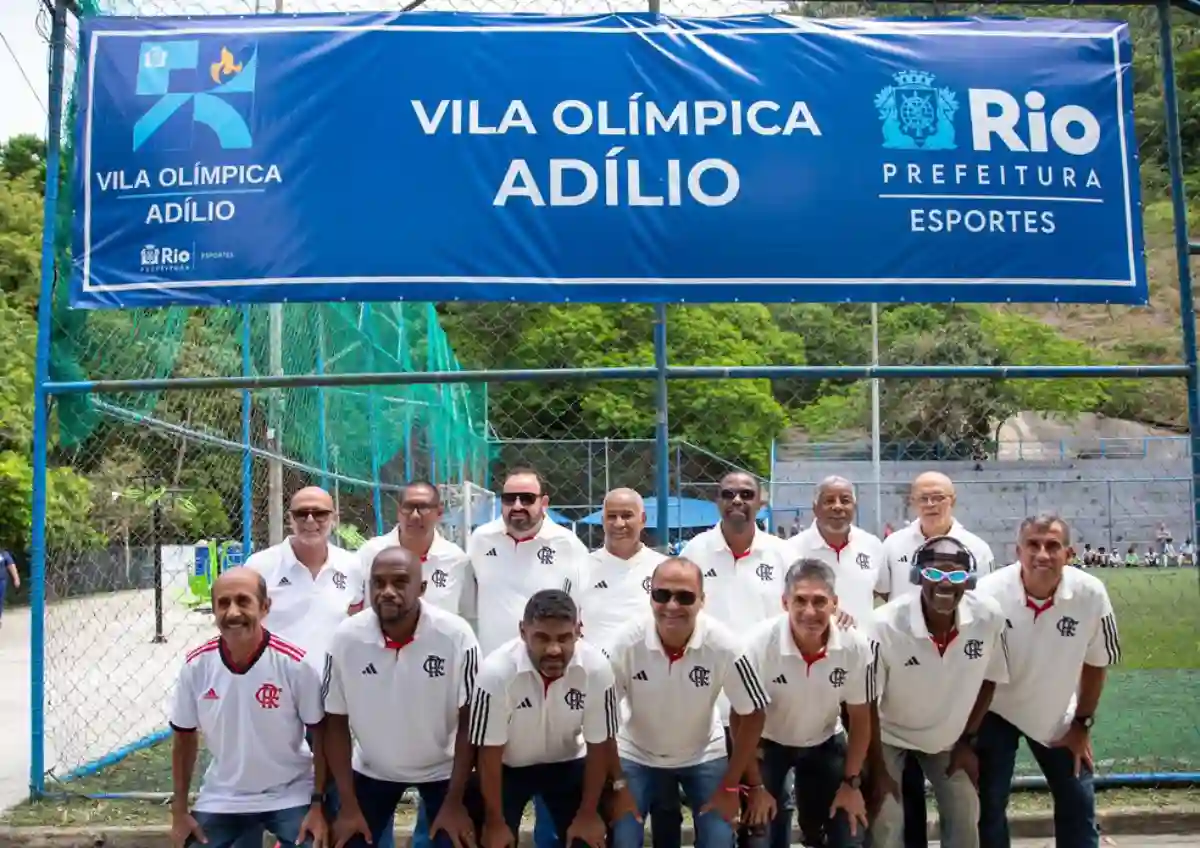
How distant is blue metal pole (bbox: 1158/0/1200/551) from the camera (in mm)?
6168

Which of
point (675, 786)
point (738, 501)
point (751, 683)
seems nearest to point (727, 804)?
point (675, 786)

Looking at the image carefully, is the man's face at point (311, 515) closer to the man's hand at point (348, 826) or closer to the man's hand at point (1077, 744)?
the man's hand at point (348, 826)

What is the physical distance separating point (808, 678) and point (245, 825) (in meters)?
2.24

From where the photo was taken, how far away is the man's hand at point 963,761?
4.79 meters

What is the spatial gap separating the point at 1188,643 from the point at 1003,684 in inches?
426

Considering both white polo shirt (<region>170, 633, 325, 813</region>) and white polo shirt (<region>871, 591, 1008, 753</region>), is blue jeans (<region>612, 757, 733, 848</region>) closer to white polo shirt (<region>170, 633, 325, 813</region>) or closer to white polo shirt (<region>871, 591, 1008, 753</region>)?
white polo shirt (<region>871, 591, 1008, 753</region>)

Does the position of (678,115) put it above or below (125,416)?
above

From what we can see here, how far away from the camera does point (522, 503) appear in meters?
5.23

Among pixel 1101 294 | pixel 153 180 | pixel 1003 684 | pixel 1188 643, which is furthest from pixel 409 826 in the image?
pixel 1188 643

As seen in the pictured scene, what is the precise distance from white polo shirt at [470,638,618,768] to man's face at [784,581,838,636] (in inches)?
30.3

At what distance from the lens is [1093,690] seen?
16.3 ft

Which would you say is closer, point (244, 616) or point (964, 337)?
point (244, 616)

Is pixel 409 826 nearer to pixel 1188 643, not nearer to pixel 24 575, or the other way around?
pixel 1188 643

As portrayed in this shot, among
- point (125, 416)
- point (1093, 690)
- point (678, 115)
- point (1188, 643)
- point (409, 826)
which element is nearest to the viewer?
point (1093, 690)
